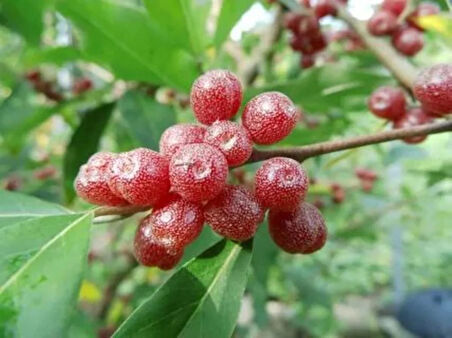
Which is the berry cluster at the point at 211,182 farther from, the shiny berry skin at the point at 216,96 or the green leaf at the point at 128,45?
the green leaf at the point at 128,45

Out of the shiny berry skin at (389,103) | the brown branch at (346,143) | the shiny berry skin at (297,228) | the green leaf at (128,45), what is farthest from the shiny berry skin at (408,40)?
the shiny berry skin at (297,228)

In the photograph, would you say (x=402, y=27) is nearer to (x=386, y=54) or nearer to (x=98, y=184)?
(x=386, y=54)

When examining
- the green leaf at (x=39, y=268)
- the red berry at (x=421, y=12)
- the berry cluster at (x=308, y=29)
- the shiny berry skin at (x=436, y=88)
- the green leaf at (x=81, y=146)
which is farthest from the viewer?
the berry cluster at (x=308, y=29)

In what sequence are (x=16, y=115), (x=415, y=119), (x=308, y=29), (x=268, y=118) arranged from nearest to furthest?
(x=268, y=118) < (x=415, y=119) < (x=308, y=29) < (x=16, y=115)

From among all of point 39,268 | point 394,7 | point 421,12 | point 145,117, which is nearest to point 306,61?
point 394,7

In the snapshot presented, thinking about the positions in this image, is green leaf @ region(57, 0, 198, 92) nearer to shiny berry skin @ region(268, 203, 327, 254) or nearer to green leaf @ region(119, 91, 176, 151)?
green leaf @ region(119, 91, 176, 151)

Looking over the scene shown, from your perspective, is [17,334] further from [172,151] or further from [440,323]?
[440,323]
